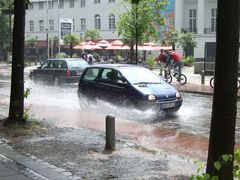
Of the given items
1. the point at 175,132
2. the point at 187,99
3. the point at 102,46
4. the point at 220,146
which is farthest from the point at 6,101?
the point at 102,46

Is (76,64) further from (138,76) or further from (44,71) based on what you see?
(138,76)

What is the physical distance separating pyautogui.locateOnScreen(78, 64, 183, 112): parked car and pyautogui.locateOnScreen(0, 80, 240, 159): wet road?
25 centimetres

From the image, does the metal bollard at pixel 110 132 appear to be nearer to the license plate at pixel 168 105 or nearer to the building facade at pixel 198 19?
the license plate at pixel 168 105

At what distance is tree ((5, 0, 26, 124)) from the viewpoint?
399 inches

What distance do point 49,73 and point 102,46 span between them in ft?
113

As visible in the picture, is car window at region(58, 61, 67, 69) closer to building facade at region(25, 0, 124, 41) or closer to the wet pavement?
the wet pavement

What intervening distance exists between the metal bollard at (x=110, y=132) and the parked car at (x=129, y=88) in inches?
156

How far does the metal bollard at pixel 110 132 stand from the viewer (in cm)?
815


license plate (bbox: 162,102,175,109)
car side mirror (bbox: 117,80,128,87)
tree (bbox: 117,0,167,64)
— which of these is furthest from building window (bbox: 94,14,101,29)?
license plate (bbox: 162,102,175,109)

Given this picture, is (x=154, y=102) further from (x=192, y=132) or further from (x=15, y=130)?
(x=15, y=130)

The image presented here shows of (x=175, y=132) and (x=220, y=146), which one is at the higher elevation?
(x=220, y=146)

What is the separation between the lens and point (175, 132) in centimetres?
1053

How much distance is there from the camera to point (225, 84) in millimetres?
4355

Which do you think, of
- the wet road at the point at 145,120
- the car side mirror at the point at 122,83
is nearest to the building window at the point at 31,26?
the wet road at the point at 145,120
